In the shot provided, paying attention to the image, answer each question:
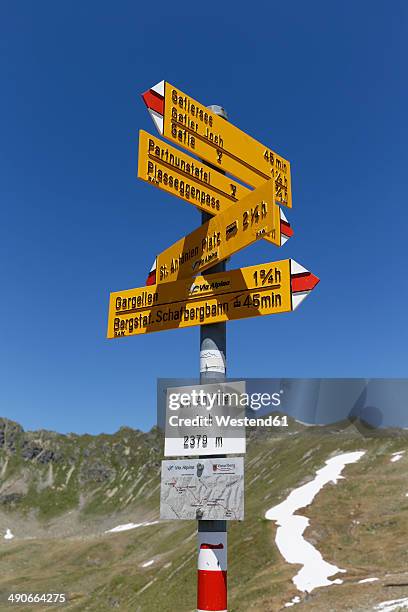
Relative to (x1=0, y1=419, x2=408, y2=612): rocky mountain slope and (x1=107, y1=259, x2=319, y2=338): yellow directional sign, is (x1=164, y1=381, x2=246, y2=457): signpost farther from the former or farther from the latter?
(x1=0, y1=419, x2=408, y2=612): rocky mountain slope

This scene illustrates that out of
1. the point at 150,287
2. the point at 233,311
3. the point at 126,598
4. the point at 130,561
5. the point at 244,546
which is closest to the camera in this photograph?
the point at 233,311

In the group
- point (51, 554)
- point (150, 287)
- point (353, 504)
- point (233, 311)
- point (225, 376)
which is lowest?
point (51, 554)

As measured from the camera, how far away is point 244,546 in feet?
152

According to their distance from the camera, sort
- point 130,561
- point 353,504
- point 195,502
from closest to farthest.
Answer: point 195,502 < point 353,504 < point 130,561

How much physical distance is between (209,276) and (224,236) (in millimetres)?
915

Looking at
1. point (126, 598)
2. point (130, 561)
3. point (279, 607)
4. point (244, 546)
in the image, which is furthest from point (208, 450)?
point (130, 561)

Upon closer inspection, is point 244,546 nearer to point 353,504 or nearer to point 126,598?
point 353,504

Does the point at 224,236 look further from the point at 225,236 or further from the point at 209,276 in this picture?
the point at 209,276

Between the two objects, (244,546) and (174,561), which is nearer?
(244,546)

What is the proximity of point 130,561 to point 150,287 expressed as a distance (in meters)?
90.0

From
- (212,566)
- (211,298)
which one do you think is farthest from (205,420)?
(212,566)

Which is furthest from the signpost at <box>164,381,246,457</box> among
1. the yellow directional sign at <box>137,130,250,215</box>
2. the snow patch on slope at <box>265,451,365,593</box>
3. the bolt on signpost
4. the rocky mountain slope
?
the snow patch on slope at <box>265,451,365,593</box>

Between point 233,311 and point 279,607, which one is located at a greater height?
point 233,311

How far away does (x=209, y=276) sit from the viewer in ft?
35.8
